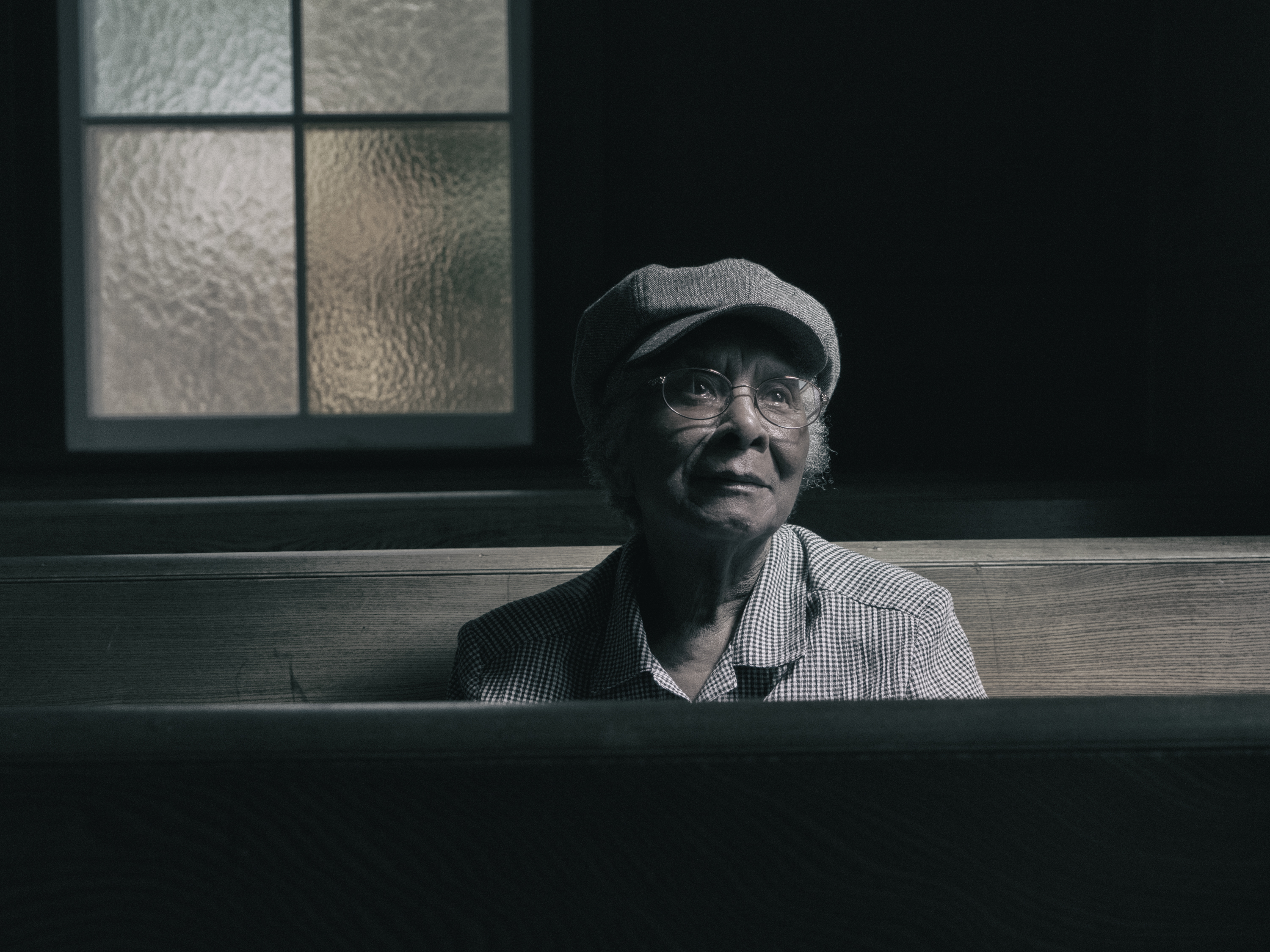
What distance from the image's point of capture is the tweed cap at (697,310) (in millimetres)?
1010

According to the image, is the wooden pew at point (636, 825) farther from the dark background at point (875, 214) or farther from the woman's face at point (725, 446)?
the dark background at point (875, 214)

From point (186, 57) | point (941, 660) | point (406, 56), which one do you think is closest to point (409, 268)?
point (406, 56)

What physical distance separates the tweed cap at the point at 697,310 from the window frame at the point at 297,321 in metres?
2.11

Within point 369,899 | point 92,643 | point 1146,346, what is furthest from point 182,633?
point 1146,346

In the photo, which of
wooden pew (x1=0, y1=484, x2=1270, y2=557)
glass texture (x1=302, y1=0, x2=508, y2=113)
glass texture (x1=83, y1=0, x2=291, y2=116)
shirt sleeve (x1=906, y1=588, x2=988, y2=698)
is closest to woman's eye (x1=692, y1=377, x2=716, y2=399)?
shirt sleeve (x1=906, y1=588, x2=988, y2=698)

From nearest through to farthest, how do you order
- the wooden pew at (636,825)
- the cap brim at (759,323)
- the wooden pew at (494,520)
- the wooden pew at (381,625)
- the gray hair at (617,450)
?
the wooden pew at (636,825) < the cap brim at (759,323) < the gray hair at (617,450) < the wooden pew at (381,625) < the wooden pew at (494,520)

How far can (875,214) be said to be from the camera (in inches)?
124

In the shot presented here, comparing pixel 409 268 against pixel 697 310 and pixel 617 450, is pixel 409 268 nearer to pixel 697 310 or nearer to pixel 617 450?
pixel 617 450

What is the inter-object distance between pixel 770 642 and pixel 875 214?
7.77 feet

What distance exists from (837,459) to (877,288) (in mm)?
572

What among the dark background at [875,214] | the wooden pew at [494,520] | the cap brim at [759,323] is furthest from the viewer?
the dark background at [875,214]

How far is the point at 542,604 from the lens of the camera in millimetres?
1214

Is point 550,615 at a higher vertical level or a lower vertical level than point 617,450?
lower

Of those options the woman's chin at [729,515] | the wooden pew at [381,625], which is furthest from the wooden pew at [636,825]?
the wooden pew at [381,625]
